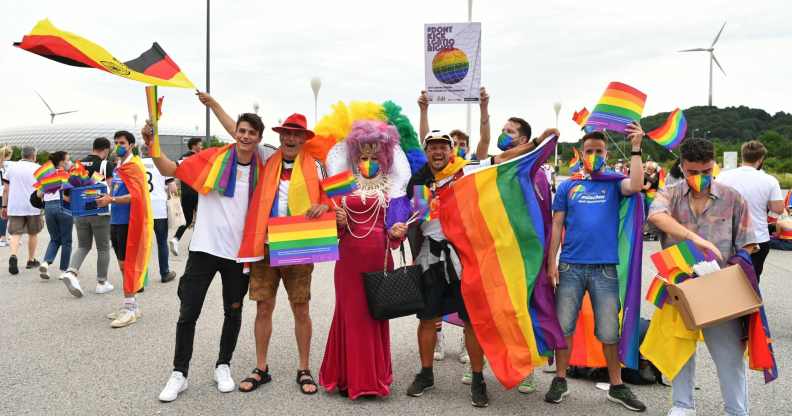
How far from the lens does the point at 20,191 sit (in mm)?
9398

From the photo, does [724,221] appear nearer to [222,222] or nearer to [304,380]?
[304,380]

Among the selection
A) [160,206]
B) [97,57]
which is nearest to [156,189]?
[160,206]

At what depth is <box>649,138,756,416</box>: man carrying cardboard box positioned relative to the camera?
3.43m

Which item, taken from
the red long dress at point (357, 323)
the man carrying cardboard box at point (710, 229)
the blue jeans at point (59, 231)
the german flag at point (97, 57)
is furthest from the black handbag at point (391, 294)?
the blue jeans at point (59, 231)

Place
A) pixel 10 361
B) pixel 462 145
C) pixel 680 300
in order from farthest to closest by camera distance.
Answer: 1. pixel 462 145
2. pixel 10 361
3. pixel 680 300

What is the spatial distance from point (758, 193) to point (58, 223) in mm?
8858

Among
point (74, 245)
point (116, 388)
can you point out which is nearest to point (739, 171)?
point (116, 388)

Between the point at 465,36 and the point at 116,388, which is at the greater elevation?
the point at 465,36

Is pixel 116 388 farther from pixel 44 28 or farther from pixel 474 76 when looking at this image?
pixel 474 76

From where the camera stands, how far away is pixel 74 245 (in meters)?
11.4

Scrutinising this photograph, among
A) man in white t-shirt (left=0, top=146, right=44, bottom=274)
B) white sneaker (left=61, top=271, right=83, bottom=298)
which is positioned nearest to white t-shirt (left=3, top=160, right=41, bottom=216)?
man in white t-shirt (left=0, top=146, right=44, bottom=274)

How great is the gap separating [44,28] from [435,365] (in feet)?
12.3

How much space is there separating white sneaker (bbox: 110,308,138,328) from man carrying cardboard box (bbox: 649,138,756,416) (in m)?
5.02

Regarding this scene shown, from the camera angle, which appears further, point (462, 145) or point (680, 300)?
point (462, 145)
